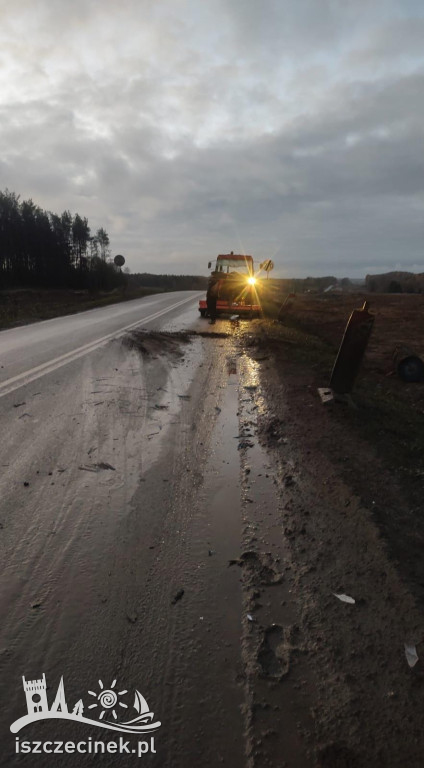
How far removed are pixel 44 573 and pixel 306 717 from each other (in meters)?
1.62

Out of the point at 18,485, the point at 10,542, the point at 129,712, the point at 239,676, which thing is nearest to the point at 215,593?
the point at 239,676

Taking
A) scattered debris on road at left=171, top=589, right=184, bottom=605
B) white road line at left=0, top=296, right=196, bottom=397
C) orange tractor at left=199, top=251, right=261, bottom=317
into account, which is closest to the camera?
scattered debris on road at left=171, top=589, right=184, bottom=605

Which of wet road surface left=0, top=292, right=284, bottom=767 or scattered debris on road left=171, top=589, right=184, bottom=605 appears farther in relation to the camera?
scattered debris on road left=171, top=589, right=184, bottom=605

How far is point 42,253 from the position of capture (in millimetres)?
62750

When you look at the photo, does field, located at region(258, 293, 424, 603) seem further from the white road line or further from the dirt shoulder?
the white road line

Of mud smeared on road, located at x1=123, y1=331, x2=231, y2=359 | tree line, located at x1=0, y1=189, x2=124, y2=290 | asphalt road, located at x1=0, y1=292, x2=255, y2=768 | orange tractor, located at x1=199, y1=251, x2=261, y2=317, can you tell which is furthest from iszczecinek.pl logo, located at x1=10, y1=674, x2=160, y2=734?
tree line, located at x1=0, y1=189, x2=124, y2=290

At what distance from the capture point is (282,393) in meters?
6.58

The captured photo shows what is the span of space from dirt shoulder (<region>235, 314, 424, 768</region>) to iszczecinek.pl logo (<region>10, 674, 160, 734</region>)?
49 centimetres

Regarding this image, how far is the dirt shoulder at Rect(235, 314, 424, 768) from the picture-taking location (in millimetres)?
1689

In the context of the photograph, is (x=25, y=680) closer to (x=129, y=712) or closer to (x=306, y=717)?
(x=129, y=712)

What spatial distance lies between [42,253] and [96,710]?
69284mm

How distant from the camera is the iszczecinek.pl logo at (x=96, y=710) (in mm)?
1705

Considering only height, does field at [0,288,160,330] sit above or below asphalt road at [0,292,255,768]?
above

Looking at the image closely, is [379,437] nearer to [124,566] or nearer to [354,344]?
[354,344]
